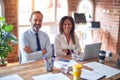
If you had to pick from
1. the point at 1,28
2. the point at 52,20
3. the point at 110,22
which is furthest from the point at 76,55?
the point at 110,22

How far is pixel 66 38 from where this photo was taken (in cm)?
287

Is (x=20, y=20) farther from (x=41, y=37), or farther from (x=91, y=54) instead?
(x=91, y=54)

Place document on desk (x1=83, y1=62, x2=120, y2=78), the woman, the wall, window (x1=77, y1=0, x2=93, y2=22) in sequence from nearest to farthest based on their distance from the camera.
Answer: document on desk (x1=83, y1=62, x2=120, y2=78), the woman, the wall, window (x1=77, y1=0, x2=93, y2=22)

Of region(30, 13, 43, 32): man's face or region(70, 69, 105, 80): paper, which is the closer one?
region(70, 69, 105, 80): paper

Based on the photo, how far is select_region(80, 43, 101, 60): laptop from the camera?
2.27 m

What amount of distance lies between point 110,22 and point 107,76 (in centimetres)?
328

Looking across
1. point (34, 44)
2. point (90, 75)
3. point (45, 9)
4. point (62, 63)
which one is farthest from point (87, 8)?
point (90, 75)

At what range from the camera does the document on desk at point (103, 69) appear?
6.25ft

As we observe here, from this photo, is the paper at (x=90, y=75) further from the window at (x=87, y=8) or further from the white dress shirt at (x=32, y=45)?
the window at (x=87, y=8)

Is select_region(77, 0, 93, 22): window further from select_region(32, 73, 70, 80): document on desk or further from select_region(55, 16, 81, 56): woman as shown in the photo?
select_region(32, 73, 70, 80): document on desk

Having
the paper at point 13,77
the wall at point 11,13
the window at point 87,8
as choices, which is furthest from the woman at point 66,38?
the window at point 87,8

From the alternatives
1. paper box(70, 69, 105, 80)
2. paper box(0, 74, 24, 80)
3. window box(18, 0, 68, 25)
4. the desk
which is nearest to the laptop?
paper box(70, 69, 105, 80)

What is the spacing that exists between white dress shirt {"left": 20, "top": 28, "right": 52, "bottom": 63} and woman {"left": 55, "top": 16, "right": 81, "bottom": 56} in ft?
0.57

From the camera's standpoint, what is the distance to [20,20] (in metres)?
4.25
